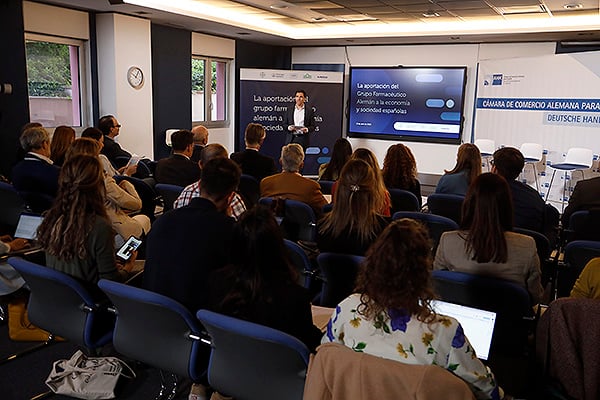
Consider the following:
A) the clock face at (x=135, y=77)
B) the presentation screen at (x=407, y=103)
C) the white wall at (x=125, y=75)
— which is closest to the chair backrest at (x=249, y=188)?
the white wall at (x=125, y=75)

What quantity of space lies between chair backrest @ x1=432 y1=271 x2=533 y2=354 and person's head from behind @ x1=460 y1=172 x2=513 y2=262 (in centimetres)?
19

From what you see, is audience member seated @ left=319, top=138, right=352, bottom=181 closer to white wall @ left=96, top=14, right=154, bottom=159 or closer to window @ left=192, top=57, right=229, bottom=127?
white wall @ left=96, top=14, right=154, bottom=159

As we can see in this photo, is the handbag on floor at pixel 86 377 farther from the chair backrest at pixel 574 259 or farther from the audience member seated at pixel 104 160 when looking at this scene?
the chair backrest at pixel 574 259

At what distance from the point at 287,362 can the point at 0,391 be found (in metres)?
1.90

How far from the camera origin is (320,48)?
1105cm

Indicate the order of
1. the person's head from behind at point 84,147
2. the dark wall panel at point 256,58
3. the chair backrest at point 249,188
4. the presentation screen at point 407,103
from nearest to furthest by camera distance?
the person's head from behind at point 84,147 → the chair backrest at point 249,188 → the presentation screen at point 407,103 → the dark wall panel at point 256,58

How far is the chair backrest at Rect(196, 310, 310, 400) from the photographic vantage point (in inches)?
70.9

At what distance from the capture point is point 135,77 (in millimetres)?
7859

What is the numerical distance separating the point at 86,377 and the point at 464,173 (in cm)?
354

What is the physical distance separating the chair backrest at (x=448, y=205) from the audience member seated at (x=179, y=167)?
88.5 inches

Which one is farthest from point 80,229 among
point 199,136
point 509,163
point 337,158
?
point 199,136

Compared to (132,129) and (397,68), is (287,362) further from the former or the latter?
(397,68)

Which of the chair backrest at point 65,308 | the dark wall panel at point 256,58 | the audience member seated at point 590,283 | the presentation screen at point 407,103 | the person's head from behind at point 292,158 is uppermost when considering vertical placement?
the dark wall panel at point 256,58

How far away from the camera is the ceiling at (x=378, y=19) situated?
7082 millimetres
